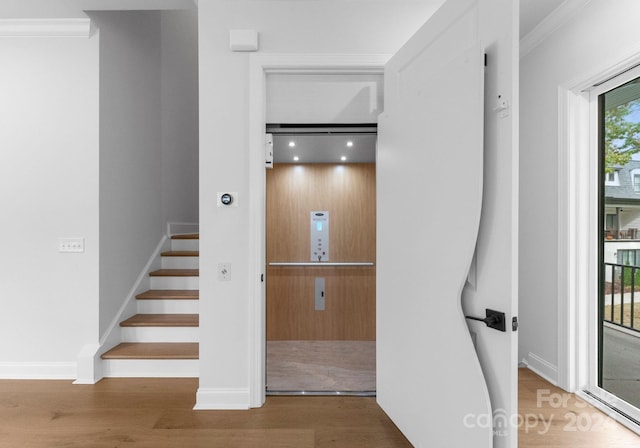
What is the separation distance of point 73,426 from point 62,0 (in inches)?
114

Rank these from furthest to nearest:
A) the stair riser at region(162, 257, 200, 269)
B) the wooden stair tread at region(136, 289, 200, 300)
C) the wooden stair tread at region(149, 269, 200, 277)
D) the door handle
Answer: the stair riser at region(162, 257, 200, 269)
the wooden stair tread at region(149, 269, 200, 277)
the wooden stair tread at region(136, 289, 200, 300)
the door handle

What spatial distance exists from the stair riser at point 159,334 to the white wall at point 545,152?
9.19 feet

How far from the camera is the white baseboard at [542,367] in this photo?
260cm

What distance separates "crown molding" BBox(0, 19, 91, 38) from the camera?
2.74 meters

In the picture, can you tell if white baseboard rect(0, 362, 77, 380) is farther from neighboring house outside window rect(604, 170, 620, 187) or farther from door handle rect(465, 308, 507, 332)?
neighboring house outside window rect(604, 170, 620, 187)

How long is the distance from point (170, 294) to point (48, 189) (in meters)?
1.31

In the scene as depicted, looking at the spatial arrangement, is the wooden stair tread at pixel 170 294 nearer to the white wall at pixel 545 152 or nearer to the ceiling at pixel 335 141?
the ceiling at pixel 335 141

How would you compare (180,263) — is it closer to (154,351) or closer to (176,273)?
(176,273)

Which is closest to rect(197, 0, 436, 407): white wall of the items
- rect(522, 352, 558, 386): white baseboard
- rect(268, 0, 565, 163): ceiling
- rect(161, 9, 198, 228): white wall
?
rect(268, 0, 565, 163): ceiling

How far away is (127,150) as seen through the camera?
10.4 ft

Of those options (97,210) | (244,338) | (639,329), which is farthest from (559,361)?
(97,210)

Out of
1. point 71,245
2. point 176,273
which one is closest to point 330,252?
point 176,273

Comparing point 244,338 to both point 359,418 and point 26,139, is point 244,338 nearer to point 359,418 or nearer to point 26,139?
point 359,418

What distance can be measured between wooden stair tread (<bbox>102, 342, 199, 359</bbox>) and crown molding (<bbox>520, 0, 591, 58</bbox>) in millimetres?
3656
